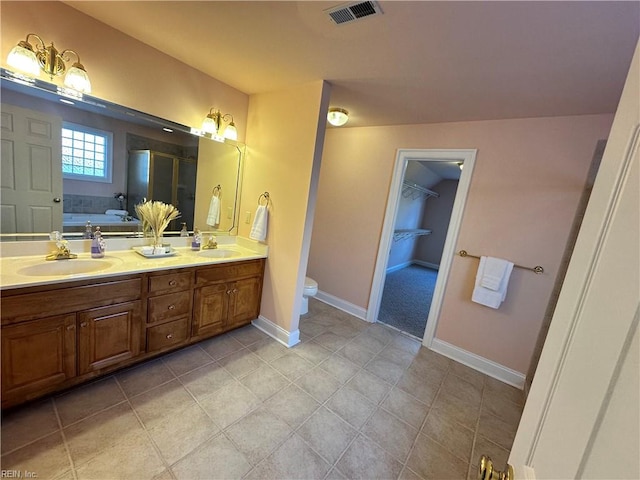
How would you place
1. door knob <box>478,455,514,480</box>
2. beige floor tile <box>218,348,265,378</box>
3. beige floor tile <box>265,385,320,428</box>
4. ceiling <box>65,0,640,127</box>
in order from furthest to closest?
beige floor tile <box>218,348,265,378</box>, beige floor tile <box>265,385,320,428</box>, ceiling <box>65,0,640,127</box>, door knob <box>478,455,514,480</box>

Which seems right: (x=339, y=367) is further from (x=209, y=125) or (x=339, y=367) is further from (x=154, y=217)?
(x=209, y=125)

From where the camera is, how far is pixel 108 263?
1836mm

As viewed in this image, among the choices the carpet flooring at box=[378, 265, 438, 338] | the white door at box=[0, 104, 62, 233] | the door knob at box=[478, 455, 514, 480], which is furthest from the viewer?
the carpet flooring at box=[378, 265, 438, 338]

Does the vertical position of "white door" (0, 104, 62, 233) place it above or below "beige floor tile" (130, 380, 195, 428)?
above

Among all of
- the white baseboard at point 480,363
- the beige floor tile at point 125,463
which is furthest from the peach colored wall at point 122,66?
the white baseboard at point 480,363

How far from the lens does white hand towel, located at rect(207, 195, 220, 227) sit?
8.85 feet

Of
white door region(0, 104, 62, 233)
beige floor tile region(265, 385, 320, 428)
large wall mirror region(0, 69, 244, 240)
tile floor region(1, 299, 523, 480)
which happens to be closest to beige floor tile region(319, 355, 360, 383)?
tile floor region(1, 299, 523, 480)

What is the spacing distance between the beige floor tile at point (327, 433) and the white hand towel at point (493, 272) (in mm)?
1705

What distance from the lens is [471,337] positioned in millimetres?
2580

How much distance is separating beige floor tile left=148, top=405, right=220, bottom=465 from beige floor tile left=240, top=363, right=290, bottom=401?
0.36 meters

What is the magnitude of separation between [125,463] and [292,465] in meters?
0.85

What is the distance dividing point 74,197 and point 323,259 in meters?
2.64

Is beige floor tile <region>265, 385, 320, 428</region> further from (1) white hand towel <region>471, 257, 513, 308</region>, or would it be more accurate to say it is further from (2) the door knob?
(1) white hand towel <region>471, 257, 513, 308</region>

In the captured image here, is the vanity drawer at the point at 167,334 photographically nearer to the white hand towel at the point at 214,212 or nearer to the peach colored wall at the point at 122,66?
the white hand towel at the point at 214,212
